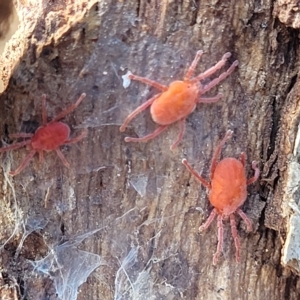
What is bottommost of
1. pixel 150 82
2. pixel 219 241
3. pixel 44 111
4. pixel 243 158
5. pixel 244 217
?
pixel 219 241

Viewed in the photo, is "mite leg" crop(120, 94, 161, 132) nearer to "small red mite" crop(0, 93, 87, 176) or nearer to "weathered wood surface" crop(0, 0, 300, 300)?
"weathered wood surface" crop(0, 0, 300, 300)

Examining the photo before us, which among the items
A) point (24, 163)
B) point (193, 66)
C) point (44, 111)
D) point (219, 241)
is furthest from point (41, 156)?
point (219, 241)

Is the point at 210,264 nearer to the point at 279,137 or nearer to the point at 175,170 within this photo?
the point at 175,170

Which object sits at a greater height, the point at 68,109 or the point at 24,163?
the point at 68,109

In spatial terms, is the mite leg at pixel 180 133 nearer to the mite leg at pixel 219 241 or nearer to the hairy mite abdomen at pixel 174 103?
the hairy mite abdomen at pixel 174 103

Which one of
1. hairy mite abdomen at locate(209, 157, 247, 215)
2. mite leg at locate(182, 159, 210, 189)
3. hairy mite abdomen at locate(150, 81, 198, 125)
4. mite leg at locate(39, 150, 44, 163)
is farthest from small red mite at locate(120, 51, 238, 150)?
mite leg at locate(39, 150, 44, 163)

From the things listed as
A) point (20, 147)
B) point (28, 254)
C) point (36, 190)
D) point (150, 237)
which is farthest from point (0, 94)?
point (150, 237)

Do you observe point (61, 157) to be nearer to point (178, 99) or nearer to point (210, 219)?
point (178, 99)
